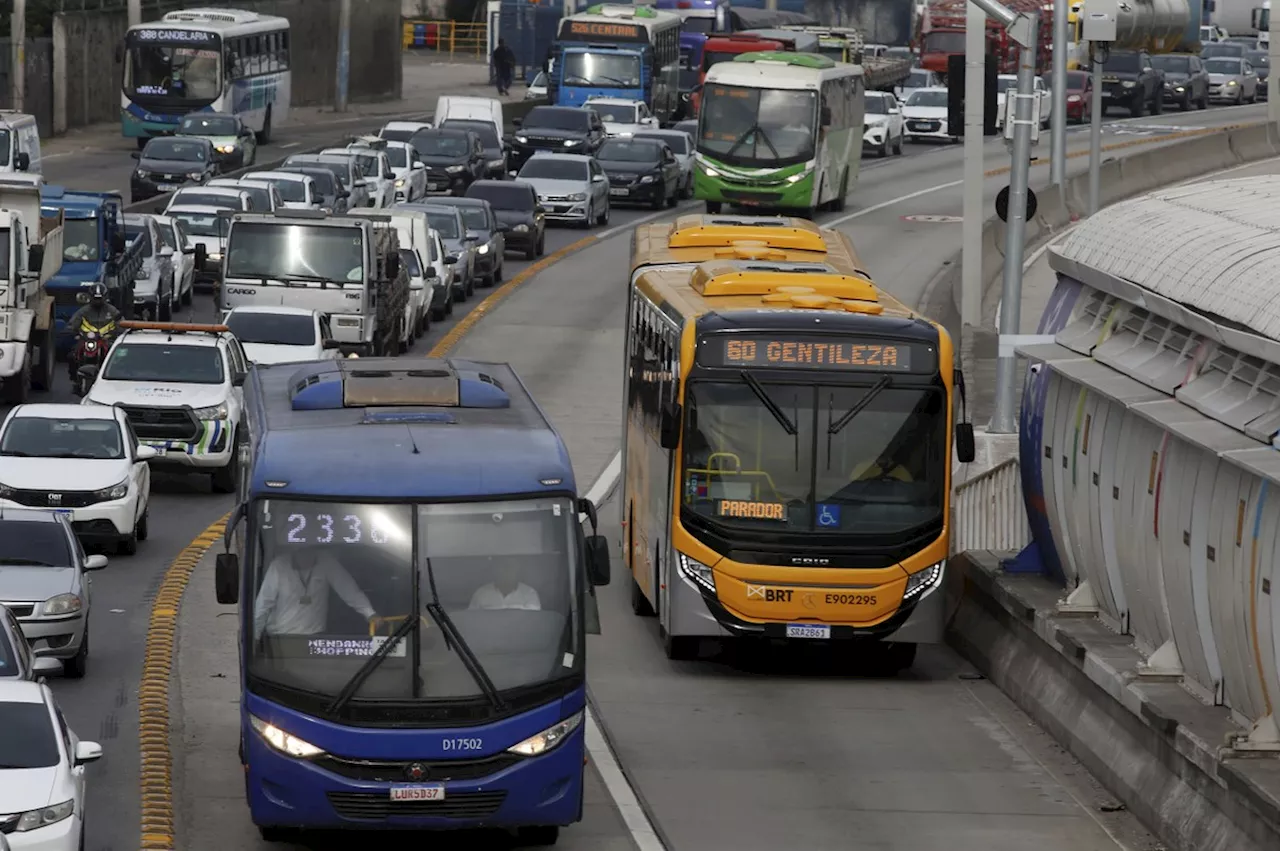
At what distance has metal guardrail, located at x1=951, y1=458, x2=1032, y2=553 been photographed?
22438 mm

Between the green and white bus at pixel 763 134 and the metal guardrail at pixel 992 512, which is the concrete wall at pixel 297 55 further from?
the metal guardrail at pixel 992 512

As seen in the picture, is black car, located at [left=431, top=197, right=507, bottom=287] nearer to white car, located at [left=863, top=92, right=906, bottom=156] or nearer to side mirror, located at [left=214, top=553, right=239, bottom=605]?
white car, located at [left=863, top=92, right=906, bottom=156]

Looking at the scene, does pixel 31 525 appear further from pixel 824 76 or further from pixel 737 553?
pixel 824 76

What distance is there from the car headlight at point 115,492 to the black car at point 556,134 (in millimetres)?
39145

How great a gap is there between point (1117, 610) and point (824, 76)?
125ft

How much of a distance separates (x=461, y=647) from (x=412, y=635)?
28 centimetres

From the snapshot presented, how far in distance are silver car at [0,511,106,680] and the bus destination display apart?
553 cm

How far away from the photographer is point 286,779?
1382 centimetres

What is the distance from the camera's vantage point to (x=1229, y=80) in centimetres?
8919

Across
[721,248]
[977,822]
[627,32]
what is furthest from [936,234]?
[977,822]

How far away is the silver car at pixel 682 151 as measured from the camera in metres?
62.0

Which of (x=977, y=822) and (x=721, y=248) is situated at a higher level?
(x=721, y=248)

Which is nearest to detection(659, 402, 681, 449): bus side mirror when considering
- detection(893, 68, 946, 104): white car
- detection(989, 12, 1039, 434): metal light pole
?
detection(989, 12, 1039, 434): metal light pole

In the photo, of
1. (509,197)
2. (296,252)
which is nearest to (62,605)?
(296,252)
